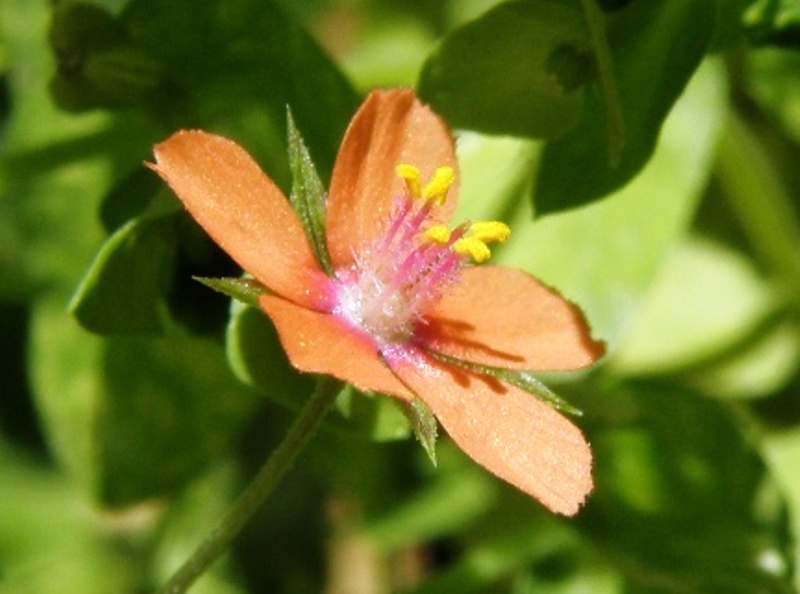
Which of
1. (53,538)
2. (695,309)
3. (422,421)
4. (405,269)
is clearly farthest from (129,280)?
(695,309)

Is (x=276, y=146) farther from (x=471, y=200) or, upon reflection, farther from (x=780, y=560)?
(x=780, y=560)

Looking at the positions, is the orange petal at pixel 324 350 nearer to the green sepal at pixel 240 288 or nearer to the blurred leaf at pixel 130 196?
the green sepal at pixel 240 288

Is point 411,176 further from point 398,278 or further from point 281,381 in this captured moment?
point 281,381

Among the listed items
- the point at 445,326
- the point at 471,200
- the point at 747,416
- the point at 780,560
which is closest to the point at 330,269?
the point at 445,326

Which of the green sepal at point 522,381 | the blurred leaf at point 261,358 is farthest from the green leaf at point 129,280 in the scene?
the green sepal at point 522,381

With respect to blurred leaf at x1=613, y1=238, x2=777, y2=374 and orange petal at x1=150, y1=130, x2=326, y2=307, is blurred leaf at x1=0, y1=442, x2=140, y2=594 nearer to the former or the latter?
blurred leaf at x1=613, y1=238, x2=777, y2=374

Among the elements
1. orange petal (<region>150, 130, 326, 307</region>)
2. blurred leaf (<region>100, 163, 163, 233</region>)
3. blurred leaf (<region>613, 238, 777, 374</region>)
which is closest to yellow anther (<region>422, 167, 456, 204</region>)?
orange petal (<region>150, 130, 326, 307</region>)

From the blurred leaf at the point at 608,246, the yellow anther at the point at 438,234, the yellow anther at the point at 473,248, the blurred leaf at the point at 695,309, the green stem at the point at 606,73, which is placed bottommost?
the blurred leaf at the point at 695,309
